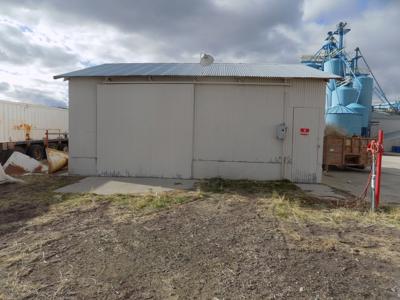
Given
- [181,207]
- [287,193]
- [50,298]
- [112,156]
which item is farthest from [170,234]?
[112,156]

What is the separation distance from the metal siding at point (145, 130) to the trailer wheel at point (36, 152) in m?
7.15

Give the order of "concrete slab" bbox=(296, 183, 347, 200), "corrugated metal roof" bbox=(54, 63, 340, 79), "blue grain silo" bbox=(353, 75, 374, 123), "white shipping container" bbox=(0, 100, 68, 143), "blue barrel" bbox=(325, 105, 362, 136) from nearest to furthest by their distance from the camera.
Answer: "concrete slab" bbox=(296, 183, 347, 200) < "corrugated metal roof" bbox=(54, 63, 340, 79) < "white shipping container" bbox=(0, 100, 68, 143) < "blue barrel" bbox=(325, 105, 362, 136) < "blue grain silo" bbox=(353, 75, 374, 123)

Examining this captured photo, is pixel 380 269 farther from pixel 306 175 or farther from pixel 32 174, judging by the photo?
pixel 32 174

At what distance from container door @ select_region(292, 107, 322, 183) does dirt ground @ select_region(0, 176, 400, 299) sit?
2.50 meters

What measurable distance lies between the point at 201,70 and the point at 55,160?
6284mm

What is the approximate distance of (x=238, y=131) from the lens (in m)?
9.20

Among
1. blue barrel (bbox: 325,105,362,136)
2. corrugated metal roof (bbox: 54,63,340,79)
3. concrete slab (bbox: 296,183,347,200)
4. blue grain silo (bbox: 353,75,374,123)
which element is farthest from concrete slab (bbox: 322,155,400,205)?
blue grain silo (bbox: 353,75,374,123)

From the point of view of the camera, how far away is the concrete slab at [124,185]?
7602 mm

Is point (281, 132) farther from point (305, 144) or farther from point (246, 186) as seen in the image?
point (246, 186)

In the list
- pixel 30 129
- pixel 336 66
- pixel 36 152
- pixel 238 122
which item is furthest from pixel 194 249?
pixel 336 66

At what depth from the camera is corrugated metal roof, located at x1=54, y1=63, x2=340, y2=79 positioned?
903 cm

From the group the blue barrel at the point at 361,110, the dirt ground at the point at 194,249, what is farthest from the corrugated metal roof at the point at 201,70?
the blue barrel at the point at 361,110

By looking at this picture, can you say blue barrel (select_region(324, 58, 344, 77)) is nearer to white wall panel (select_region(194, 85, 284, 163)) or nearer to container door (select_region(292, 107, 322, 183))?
container door (select_region(292, 107, 322, 183))

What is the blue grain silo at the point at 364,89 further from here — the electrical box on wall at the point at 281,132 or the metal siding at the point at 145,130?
the metal siding at the point at 145,130
